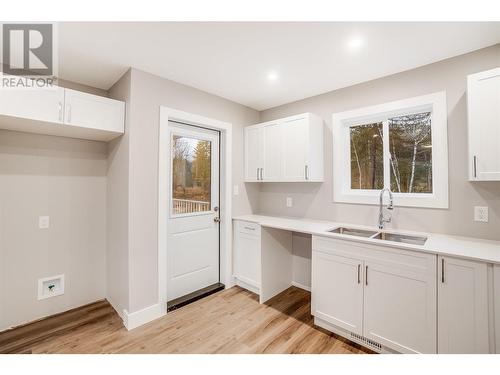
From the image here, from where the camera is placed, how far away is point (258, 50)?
202cm

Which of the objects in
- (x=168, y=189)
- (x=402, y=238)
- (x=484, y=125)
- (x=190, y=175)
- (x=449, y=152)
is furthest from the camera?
(x=190, y=175)

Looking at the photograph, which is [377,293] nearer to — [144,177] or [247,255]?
[247,255]

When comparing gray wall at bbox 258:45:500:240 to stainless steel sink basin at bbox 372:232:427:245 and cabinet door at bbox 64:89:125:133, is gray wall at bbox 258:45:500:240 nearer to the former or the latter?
stainless steel sink basin at bbox 372:232:427:245

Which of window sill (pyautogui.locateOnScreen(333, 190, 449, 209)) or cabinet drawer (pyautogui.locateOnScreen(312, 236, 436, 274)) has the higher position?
window sill (pyautogui.locateOnScreen(333, 190, 449, 209))

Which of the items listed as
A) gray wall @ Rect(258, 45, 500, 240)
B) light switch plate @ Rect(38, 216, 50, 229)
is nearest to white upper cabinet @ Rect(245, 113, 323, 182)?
gray wall @ Rect(258, 45, 500, 240)

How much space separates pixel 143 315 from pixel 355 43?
10.2ft

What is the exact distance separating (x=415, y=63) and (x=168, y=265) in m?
3.26

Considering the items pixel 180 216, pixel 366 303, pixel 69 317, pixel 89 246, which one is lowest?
pixel 69 317

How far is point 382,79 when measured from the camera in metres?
2.52

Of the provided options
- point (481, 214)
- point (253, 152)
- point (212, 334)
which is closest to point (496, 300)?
point (481, 214)

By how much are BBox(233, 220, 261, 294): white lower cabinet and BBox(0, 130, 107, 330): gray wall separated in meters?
1.59

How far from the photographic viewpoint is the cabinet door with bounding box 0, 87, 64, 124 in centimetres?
180
